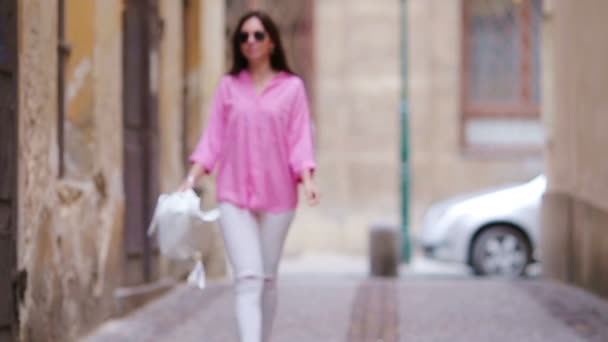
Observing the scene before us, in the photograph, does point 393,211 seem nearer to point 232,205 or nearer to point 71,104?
point 71,104

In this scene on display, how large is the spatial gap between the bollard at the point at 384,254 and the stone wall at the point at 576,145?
270cm

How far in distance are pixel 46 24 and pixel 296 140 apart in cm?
194

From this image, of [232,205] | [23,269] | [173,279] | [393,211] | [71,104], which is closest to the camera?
[232,205]

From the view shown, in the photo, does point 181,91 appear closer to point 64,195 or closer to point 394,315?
point 394,315

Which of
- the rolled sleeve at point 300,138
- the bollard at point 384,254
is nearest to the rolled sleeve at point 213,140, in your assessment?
the rolled sleeve at point 300,138

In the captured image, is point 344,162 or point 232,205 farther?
point 344,162

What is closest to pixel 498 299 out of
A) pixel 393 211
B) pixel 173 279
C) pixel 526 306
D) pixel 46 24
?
pixel 526 306

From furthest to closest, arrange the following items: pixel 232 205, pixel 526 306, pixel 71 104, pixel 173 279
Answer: pixel 173 279 → pixel 526 306 → pixel 71 104 → pixel 232 205

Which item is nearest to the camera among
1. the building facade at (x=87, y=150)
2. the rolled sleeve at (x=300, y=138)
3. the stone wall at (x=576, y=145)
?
the rolled sleeve at (x=300, y=138)

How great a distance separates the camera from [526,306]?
478 inches

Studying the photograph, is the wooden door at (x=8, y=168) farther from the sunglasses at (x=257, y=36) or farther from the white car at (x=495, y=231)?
the white car at (x=495, y=231)

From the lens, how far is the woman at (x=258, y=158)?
7.50 metres

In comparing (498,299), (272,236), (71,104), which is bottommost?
(498,299)

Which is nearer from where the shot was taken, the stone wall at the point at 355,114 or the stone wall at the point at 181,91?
the stone wall at the point at 181,91
